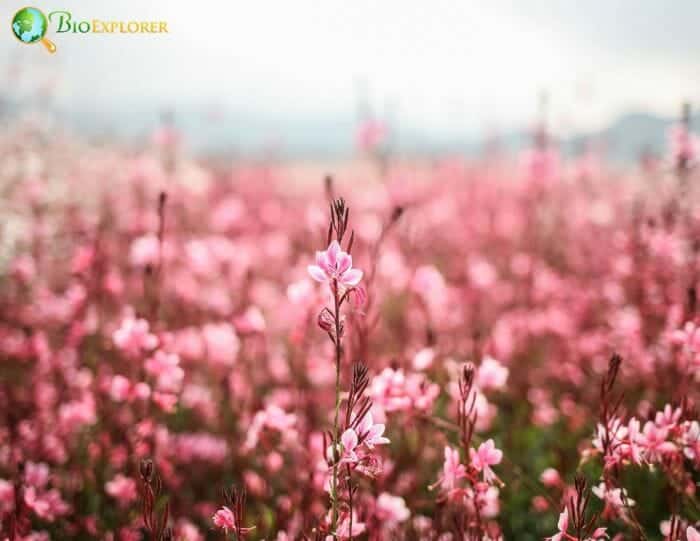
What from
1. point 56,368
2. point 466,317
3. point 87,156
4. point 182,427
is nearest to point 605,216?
point 466,317

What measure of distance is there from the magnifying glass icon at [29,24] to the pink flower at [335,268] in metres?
2.35

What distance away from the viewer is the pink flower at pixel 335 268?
113 cm

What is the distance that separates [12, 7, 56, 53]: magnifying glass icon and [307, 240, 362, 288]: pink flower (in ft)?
7.69

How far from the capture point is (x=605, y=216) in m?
6.49

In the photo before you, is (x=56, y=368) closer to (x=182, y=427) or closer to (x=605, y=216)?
(x=182, y=427)

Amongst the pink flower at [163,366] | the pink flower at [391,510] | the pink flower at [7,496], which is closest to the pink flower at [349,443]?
the pink flower at [391,510]

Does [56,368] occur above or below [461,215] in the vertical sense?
below

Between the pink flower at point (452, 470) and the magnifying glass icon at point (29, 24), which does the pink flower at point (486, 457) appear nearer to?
the pink flower at point (452, 470)

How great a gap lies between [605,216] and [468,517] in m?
5.62

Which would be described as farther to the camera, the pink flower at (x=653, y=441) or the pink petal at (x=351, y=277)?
the pink flower at (x=653, y=441)

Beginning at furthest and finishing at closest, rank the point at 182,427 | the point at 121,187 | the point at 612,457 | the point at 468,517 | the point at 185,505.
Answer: the point at 121,187 < the point at 182,427 < the point at 185,505 < the point at 468,517 < the point at 612,457

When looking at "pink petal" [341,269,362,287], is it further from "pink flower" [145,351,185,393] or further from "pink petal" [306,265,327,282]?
"pink flower" [145,351,185,393]

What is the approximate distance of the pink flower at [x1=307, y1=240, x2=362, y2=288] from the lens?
113cm

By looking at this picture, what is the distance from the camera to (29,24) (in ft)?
9.16
